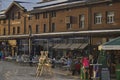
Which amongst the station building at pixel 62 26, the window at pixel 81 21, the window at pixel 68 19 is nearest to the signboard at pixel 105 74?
the station building at pixel 62 26

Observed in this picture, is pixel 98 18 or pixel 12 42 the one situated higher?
pixel 98 18

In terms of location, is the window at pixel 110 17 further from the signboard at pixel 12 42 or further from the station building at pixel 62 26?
the signboard at pixel 12 42

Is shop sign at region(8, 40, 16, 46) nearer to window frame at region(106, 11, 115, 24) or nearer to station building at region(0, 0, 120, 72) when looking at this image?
station building at region(0, 0, 120, 72)

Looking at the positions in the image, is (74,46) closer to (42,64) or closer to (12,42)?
(42,64)

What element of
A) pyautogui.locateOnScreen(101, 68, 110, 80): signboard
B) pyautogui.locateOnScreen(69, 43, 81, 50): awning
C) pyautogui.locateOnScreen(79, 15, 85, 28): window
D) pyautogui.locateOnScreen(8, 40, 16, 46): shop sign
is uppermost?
pyautogui.locateOnScreen(79, 15, 85, 28): window

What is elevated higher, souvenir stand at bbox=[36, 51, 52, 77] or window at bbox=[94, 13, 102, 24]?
window at bbox=[94, 13, 102, 24]

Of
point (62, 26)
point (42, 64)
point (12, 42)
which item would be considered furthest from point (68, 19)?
point (12, 42)

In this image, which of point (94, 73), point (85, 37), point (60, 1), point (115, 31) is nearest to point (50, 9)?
point (60, 1)

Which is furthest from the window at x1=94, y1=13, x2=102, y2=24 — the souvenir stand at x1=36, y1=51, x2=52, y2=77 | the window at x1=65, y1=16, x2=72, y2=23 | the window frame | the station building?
the souvenir stand at x1=36, y1=51, x2=52, y2=77

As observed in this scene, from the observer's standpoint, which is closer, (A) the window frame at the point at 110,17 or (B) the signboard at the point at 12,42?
(A) the window frame at the point at 110,17

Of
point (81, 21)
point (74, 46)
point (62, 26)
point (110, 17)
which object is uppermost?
point (110, 17)

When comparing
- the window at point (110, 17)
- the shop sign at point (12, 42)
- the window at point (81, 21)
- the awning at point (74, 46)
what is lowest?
the shop sign at point (12, 42)

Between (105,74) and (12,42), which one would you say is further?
(12,42)

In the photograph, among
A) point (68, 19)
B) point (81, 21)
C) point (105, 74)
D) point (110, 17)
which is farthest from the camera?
point (68, 19)
